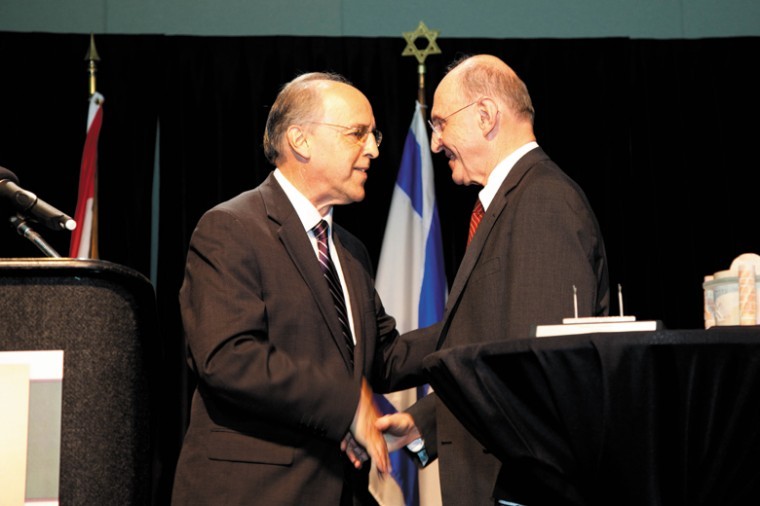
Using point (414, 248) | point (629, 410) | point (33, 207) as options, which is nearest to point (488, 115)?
point (33, 207)

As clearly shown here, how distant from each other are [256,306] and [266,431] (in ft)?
1.05

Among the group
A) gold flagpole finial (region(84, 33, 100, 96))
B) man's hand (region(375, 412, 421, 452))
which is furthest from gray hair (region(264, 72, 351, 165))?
gold flagpole finial (region(84, 33, 100, 96))

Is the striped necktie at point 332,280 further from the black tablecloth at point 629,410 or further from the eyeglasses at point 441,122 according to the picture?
the black tablecloth at point 629,410

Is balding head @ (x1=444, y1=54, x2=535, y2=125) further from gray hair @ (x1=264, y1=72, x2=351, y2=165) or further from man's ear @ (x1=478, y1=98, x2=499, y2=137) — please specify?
gray hair @ (x1=264, y1=72, x2=351, y2=165)

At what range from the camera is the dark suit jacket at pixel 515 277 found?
2303 mm

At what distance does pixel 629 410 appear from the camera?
1.31 metres

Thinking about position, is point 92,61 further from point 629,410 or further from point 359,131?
point 629,410

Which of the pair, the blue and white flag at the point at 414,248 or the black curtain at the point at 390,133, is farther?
the black curtain at the point at 390,133

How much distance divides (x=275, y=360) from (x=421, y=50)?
3.27 meters

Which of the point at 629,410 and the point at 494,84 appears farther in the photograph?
the point at 494,84

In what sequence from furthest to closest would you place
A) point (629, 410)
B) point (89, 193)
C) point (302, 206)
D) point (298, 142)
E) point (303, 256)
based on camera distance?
1. point (89, 193)
2. point (298, 142)
3. point (302, 206)
4. point (303, 256)
5. point (629, 410)

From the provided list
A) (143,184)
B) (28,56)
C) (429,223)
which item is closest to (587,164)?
(429,223)

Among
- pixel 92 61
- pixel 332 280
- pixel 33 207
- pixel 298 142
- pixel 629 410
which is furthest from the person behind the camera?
pixel 92 61

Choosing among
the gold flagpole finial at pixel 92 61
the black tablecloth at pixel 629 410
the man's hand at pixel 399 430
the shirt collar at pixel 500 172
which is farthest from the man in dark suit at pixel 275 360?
the gold flagpole finial at pixel 92 61
